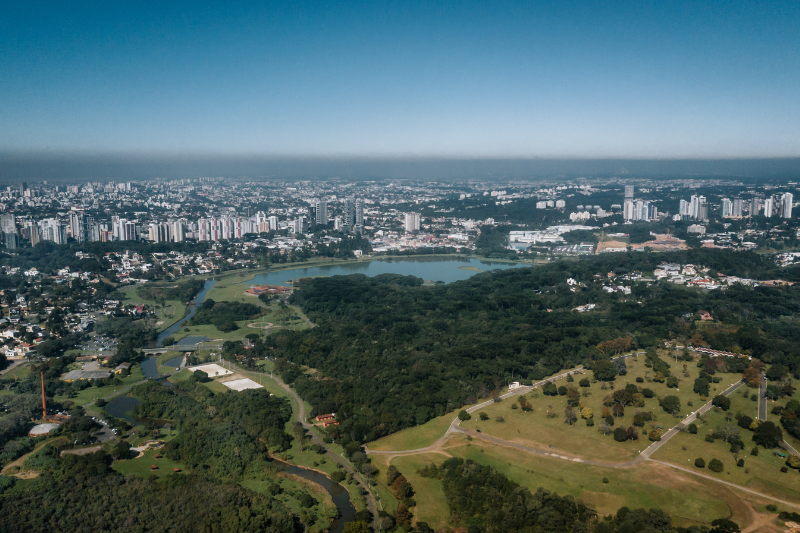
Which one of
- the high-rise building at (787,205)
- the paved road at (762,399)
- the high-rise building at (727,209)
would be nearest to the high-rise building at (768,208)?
the high-rise building at (787,205)

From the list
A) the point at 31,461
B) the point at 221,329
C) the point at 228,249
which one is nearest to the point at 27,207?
the point at 228,249

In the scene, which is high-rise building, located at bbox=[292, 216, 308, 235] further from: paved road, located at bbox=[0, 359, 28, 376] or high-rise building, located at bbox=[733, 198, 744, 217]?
high-rise building, located at bbox=[733, 198, 744, 217]

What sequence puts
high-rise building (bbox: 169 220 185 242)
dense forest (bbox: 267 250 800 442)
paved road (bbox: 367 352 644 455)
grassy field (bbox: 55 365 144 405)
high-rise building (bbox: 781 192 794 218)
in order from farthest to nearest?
high-rise building (bbox: 781 192 794 218) < high-rise building (bbox: 169 220 185 242) < grassy field (bbox: 55 365 144 405) < dense forest (bbox: 267 250 800 442) < paved road (bbox: 367 352 644 455)

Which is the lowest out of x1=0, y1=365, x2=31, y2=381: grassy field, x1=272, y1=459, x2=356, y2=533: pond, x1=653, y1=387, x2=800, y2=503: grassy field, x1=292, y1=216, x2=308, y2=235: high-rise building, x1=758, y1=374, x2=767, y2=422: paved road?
x1=272, y1=459, x2=356, y2=533: pond

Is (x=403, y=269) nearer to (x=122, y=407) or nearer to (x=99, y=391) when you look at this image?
(x=99, y=391)

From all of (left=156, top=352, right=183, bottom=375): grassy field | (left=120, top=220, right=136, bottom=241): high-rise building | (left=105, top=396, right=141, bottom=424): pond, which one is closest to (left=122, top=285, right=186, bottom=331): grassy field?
(left=156, top=352, right=183, bottom=375): grassy field
